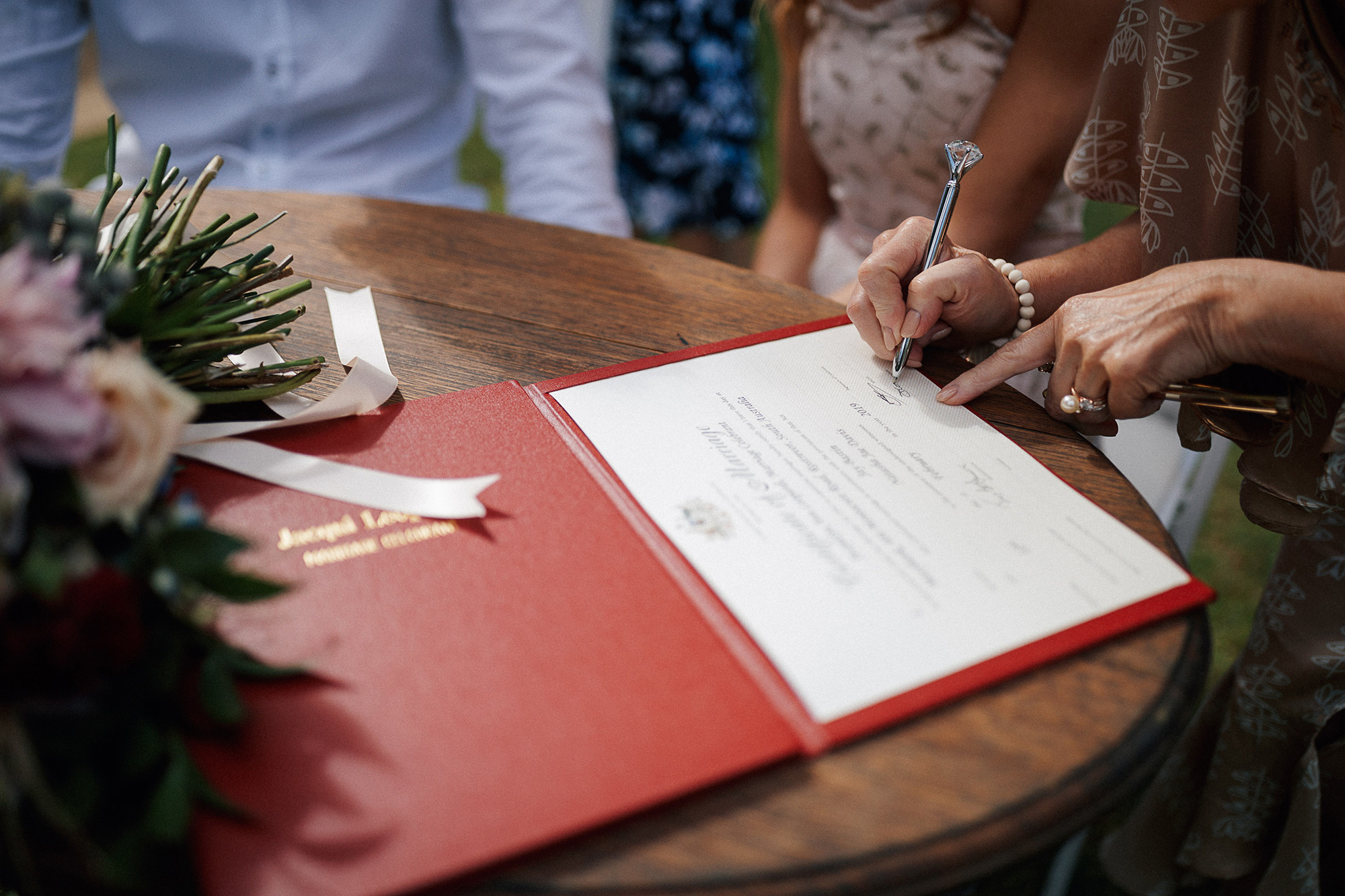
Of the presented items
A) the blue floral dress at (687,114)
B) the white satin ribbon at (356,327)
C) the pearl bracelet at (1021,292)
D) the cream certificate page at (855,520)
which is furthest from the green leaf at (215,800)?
the blue floral dress at (687,114)

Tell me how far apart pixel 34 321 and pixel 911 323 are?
1.80 ft

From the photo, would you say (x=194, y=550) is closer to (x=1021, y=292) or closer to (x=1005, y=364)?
(x=1005, y=364)

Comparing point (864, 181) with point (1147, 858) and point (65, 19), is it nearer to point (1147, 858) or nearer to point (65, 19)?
point (1147, 858)

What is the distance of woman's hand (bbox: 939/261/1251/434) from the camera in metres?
0.57

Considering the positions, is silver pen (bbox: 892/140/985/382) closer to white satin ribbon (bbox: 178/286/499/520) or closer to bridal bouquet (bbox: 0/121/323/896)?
white satin ribbon (bbox: 178/286/499/520)

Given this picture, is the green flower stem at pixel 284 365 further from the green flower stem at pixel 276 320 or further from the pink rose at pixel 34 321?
the pink rose at pixel 34 321

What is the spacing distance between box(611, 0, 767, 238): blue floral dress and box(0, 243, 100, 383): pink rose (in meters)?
2.09

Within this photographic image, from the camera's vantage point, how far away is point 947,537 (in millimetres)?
485

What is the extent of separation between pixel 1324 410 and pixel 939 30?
2.37 feet

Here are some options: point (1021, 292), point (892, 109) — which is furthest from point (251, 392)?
point (892, 109)

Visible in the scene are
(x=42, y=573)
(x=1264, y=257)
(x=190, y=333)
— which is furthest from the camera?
(x=1264, y=257)

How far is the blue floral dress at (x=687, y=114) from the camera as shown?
215cm

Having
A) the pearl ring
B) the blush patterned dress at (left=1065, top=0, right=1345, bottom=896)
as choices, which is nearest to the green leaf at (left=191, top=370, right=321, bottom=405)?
the pearl ring

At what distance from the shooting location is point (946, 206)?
2.03ft
